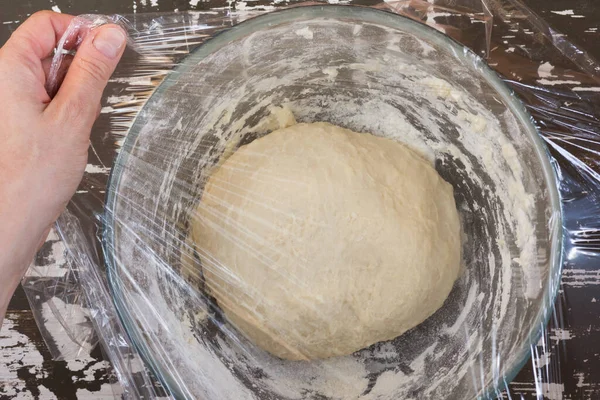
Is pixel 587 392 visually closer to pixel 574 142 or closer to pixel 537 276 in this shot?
pixel 537 276

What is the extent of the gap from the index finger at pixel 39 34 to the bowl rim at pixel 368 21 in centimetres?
19

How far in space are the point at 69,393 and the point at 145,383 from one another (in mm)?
279

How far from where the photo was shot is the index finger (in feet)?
2.32

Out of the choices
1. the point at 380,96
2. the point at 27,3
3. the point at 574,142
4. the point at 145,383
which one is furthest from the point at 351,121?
the point at 27,3

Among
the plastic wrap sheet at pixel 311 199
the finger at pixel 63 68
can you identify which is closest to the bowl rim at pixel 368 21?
the plastic wrap sheet at pixel 311 199

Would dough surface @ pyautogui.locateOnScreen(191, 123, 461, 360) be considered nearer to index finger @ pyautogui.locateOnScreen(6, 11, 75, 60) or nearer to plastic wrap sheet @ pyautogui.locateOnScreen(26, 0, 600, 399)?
plastic wrap sheet @ pyautogui.locateOnScreen(26, 0, 600, 399)

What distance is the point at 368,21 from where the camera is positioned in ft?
2.40

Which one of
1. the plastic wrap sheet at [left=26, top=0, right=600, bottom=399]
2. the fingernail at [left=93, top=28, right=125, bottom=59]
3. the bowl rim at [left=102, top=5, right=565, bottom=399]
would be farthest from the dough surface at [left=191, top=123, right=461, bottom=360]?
the fingernail at [left=93, top=28, right=125, bottom=59]

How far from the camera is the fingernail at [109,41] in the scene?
26.8 inches

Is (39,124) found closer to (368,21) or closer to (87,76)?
(87,76)

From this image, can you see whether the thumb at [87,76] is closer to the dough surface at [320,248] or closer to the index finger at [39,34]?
the index finger at [39,34]

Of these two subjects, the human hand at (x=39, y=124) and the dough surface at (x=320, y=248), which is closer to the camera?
the human hand at (x=39, y=124)

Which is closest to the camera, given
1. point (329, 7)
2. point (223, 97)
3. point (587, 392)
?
point (329, 7)

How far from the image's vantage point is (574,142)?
0.79m
